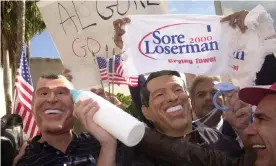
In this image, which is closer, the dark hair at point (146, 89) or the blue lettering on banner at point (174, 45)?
the dark hair at point (146, 89)

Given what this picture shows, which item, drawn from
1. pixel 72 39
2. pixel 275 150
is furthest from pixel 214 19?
pixel 72 39

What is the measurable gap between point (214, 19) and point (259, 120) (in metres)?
1.11

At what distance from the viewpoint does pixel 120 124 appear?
6.96 feet

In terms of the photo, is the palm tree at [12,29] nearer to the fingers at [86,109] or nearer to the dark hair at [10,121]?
the dark hair at [10,121]

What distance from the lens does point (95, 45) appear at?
4.34 meters

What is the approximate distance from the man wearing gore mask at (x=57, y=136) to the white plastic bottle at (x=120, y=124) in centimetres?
26

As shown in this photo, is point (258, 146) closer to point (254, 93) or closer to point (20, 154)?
point (254, 93)

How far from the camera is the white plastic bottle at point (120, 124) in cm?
209

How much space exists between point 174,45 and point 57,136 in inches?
44.5

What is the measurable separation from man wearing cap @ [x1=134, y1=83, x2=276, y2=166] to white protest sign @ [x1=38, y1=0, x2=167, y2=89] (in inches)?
76.0

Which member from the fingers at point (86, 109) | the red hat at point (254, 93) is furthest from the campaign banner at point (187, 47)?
the fingers at point (86, 109)

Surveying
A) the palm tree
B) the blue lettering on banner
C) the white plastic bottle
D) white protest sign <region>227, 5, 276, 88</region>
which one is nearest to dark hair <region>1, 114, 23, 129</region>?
the white plastic bottle

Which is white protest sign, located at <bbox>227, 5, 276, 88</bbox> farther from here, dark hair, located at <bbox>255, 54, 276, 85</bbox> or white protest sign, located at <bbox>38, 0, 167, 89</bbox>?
white protest sign, located at <bbox>38, 0, 167, 89</bbox>

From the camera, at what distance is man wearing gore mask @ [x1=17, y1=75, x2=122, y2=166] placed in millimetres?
2525
